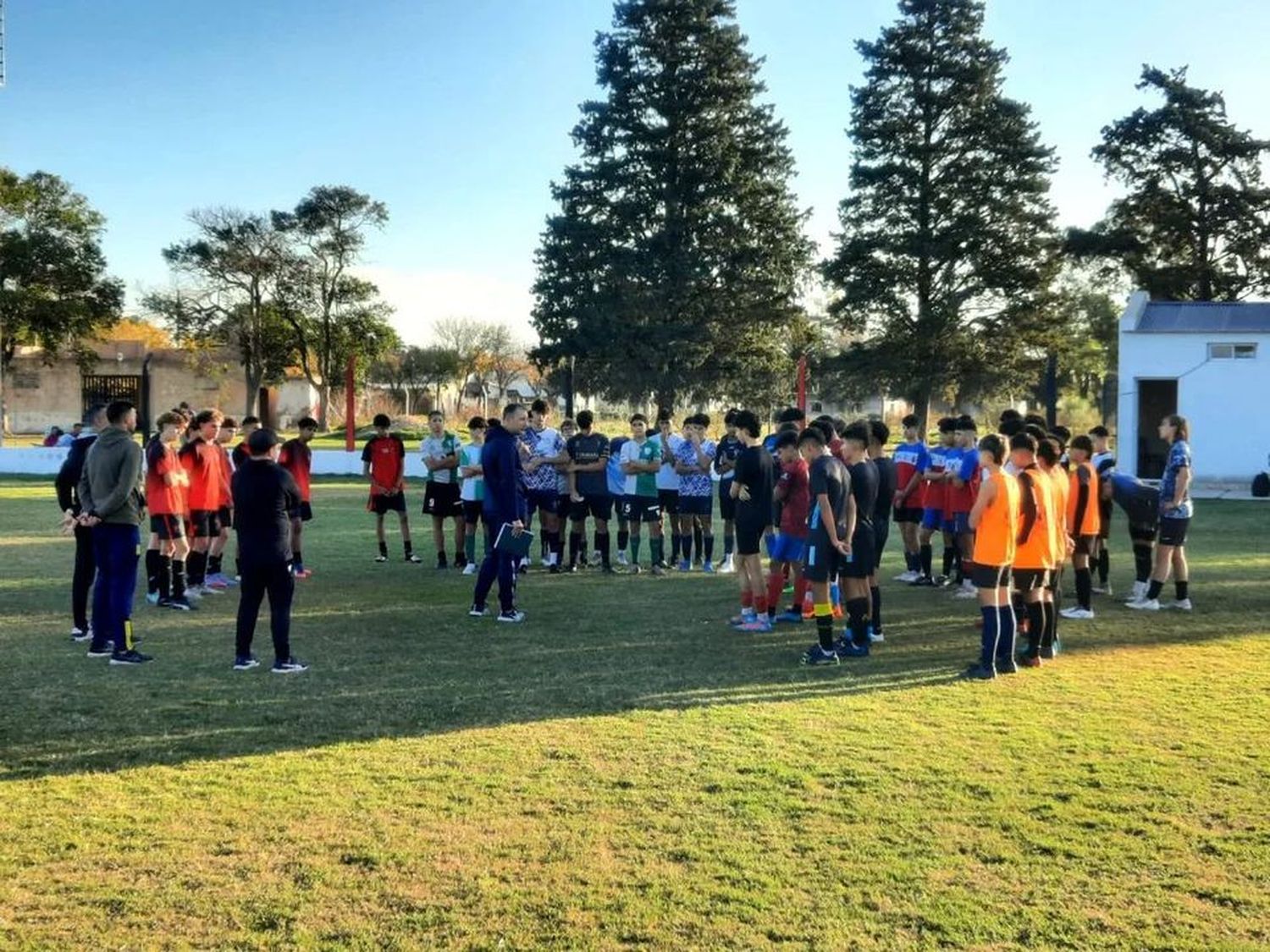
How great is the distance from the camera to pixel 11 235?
5150 cm

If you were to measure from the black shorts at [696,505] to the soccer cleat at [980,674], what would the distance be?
5.35 meters

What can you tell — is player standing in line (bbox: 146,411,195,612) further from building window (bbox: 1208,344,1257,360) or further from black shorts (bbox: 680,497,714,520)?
building window (bbox: 1208,344,1257,360)

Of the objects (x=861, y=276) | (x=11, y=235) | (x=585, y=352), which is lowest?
(x=585, y=352)

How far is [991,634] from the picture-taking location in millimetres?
7836

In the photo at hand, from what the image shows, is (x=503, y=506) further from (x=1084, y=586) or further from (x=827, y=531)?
(x=1084, y=586)

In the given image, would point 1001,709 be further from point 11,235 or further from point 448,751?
point 11,235

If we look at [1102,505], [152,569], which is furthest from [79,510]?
[1102,505]

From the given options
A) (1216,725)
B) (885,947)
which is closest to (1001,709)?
(1216,725)

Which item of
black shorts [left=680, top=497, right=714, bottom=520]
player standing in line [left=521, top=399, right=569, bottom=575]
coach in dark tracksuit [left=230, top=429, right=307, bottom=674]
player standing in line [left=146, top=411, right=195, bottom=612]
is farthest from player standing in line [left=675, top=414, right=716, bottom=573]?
coach in dark tracksuit [left=230, top=429, right=307, bottom=674]

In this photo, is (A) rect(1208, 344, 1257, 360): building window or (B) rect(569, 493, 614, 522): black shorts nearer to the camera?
(B) rect(569, 493, 614, 522): black shorts

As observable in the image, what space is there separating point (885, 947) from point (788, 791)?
5.14 feet

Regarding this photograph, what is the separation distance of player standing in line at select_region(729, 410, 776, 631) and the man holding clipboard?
71.5 inches

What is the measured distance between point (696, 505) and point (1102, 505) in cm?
445

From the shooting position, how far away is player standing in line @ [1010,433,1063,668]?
7926 millimetres
